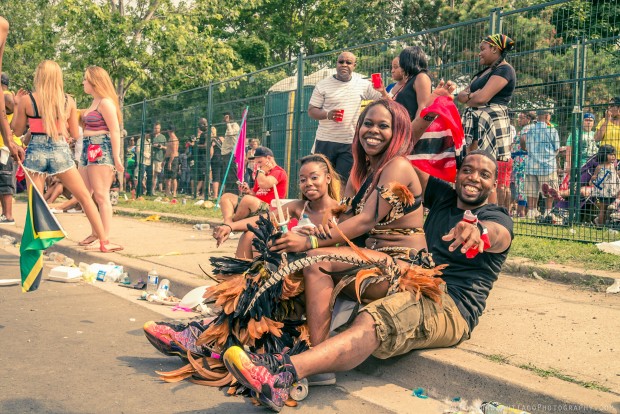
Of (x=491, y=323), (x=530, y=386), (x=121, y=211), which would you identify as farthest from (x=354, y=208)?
(x=121, y=211)

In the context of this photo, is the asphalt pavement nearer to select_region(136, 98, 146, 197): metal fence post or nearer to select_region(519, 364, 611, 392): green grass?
select_region(519, 364, 611, 392): green grass

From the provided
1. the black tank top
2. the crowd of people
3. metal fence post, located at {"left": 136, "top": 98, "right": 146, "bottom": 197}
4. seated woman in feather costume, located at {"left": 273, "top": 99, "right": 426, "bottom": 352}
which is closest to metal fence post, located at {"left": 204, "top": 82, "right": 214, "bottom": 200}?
metal fence post, located at {"left": 136, "top": 98, "right": 146, "bottom": 197}

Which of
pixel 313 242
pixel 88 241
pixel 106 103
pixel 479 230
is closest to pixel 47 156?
pixel 106 103

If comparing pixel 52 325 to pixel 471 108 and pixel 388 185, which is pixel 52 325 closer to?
pixel 388 185

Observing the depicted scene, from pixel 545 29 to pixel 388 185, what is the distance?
194 inches

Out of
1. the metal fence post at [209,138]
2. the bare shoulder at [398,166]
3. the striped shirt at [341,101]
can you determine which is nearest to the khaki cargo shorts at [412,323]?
the bare shoulder at [398,166]

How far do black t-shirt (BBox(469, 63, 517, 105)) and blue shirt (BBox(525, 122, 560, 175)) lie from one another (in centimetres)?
244

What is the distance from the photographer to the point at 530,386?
122 inches

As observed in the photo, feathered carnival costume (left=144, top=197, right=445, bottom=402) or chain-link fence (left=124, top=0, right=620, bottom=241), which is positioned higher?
chain-link fence (left=124, top=0, right=620, bottom=241)

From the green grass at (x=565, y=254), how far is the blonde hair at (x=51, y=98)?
4.80 m

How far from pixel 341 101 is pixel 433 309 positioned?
4.54 m

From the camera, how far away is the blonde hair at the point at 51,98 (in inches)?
295

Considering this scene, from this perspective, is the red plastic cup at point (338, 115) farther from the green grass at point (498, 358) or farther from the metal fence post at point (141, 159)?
the metal fence post at point (141, 159)

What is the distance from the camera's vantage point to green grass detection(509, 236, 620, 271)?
612cm
